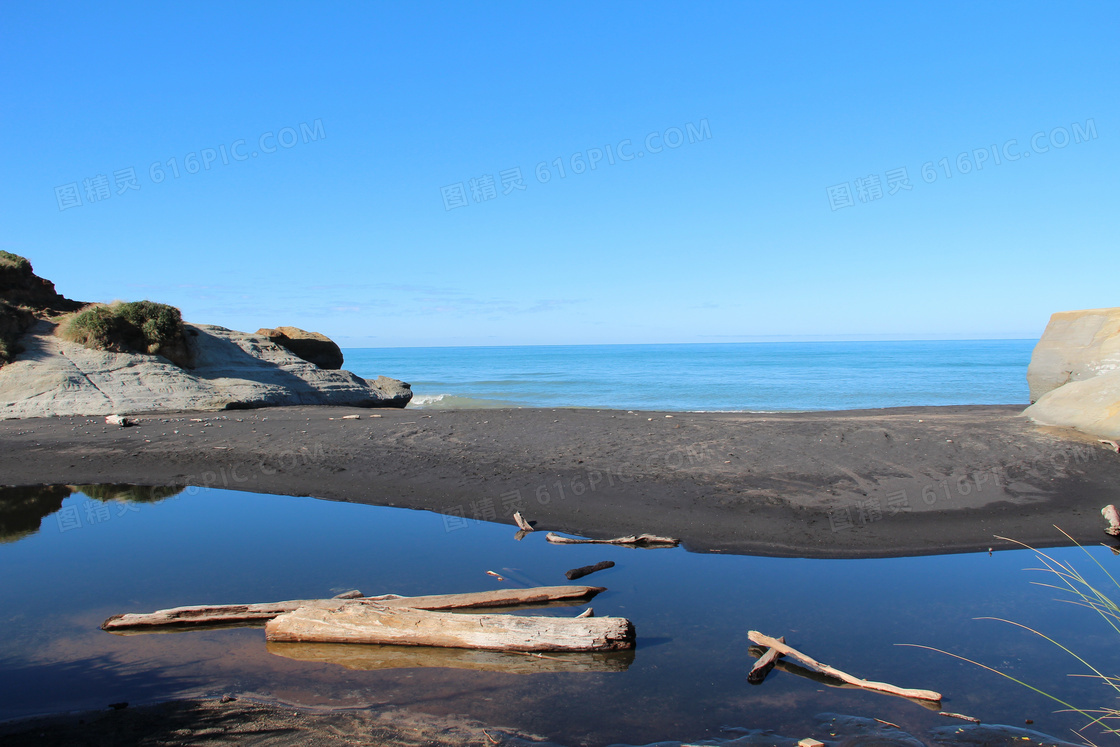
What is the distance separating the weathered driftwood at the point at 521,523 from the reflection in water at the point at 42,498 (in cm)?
A: 629

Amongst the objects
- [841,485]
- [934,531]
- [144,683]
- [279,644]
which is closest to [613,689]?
[279,644]

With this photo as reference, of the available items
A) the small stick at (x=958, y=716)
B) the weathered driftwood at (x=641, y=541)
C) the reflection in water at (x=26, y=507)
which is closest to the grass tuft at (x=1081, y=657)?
the small stick at (x=958, y=716)

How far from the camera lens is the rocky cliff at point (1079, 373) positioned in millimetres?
12523

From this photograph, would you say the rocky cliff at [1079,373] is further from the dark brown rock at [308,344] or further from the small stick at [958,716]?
the dark brown rock at [308,344]

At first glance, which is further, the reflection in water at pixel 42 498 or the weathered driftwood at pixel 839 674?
the reflection in water at pixel 42 498

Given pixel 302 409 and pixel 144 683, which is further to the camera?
pixel 302 409

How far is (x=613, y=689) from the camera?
4.61 m

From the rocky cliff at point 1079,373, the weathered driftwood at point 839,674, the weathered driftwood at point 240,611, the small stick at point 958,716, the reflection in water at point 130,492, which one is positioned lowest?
the small stick at point 958,716

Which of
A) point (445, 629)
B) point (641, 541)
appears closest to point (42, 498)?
point (445, 629)

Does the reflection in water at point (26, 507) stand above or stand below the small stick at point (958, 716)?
above

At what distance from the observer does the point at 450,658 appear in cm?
507

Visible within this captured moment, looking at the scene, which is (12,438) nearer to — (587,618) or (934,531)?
(587,618)

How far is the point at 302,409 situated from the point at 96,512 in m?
9.80

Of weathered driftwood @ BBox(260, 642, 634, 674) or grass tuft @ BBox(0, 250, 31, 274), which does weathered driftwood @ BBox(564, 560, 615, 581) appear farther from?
grass tuft @ BBox(0, 250, 31, 274)
